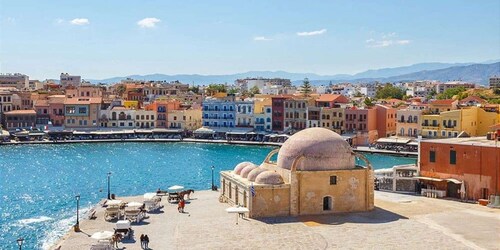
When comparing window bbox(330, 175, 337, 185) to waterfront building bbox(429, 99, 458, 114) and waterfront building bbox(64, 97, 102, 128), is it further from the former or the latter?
waterfront building bbox(64, 97, 102, 128)

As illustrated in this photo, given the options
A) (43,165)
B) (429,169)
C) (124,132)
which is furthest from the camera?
(124,132)

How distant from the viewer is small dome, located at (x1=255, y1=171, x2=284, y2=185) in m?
42.3

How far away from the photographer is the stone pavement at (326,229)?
34.9 metres

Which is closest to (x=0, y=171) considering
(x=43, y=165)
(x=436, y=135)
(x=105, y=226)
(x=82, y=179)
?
(x=43, y=165)

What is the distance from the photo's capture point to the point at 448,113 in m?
92.3

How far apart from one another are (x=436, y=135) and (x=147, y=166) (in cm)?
4310

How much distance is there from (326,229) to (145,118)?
88605 mm

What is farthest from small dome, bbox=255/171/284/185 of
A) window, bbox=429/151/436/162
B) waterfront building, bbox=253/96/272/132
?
waterfront building, bbox=253/96/272/132

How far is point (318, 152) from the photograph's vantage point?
1695 inches

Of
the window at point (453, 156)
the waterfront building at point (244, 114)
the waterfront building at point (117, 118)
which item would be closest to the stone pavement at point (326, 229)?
the window at point (453, 156)

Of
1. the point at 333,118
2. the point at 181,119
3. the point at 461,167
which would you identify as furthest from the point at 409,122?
the point at 461,167

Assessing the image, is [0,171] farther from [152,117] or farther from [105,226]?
[152,117]

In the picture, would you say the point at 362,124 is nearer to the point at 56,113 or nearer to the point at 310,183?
the point at 56,113

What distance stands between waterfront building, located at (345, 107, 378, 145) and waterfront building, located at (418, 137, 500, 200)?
53028mm
